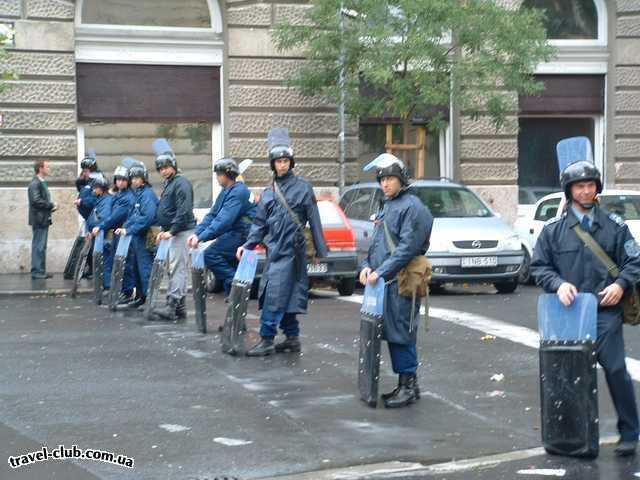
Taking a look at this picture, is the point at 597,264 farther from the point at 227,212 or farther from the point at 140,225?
the point at 140,225

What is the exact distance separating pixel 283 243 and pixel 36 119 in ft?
38.4

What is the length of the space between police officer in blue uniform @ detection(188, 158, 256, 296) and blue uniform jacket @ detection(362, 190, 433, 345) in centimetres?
355

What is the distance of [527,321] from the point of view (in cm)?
1504

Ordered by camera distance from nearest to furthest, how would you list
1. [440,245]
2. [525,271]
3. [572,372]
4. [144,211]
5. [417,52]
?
[572,372] → [144,211] → [440,245] → [525,271] → [417,52]

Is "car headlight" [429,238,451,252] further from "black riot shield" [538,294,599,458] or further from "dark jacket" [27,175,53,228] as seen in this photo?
"black riot shield" [538,294,599,458]

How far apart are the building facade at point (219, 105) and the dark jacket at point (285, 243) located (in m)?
10.8

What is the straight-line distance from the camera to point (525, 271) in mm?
20438

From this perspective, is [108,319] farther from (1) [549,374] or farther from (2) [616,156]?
(2) [616,156]

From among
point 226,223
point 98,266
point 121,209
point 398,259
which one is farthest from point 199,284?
point 398,259

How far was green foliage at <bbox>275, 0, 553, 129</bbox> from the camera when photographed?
22.4 m

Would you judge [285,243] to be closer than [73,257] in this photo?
Yes

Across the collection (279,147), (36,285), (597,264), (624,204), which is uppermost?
(279,147)

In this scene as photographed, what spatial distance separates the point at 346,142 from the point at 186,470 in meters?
17.5

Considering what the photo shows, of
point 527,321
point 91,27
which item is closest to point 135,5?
point 91,27
